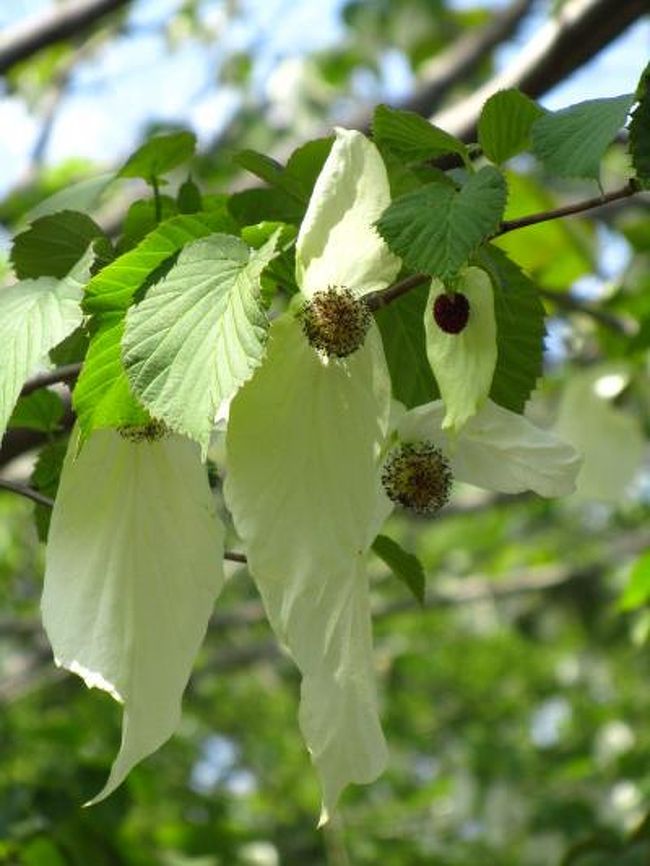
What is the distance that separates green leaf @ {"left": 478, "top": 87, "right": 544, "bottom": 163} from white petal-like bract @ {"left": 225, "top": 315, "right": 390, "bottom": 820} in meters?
0.11

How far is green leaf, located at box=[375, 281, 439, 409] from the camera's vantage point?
791 mm

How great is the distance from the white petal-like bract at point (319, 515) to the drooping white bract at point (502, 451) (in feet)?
0.17

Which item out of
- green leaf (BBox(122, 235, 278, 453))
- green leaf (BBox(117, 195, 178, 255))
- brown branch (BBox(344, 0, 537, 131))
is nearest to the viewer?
green leaf (BBox(122, 235, 278, 453))

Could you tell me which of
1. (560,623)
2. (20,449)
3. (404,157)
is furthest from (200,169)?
(404,157)

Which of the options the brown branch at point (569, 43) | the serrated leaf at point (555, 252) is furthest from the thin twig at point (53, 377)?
the serrated leaf at point (555, 252)

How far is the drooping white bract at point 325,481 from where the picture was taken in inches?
27.2

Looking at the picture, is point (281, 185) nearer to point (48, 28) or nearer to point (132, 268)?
point (132, 268)

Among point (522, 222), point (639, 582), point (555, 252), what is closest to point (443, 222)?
point (522, 222)

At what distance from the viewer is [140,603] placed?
72 cm

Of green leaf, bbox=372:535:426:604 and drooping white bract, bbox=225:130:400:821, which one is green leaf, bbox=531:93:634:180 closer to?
drooping white bract, bbox=225:130:400:821

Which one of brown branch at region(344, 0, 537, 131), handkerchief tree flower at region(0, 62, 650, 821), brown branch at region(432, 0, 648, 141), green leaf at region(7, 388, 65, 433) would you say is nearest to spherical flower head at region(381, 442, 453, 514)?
handkerchief tree flower at region(0, 62, 650, 821)

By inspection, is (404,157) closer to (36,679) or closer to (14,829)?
(14,829)

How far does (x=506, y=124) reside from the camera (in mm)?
750

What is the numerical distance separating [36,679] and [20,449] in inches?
72.1
